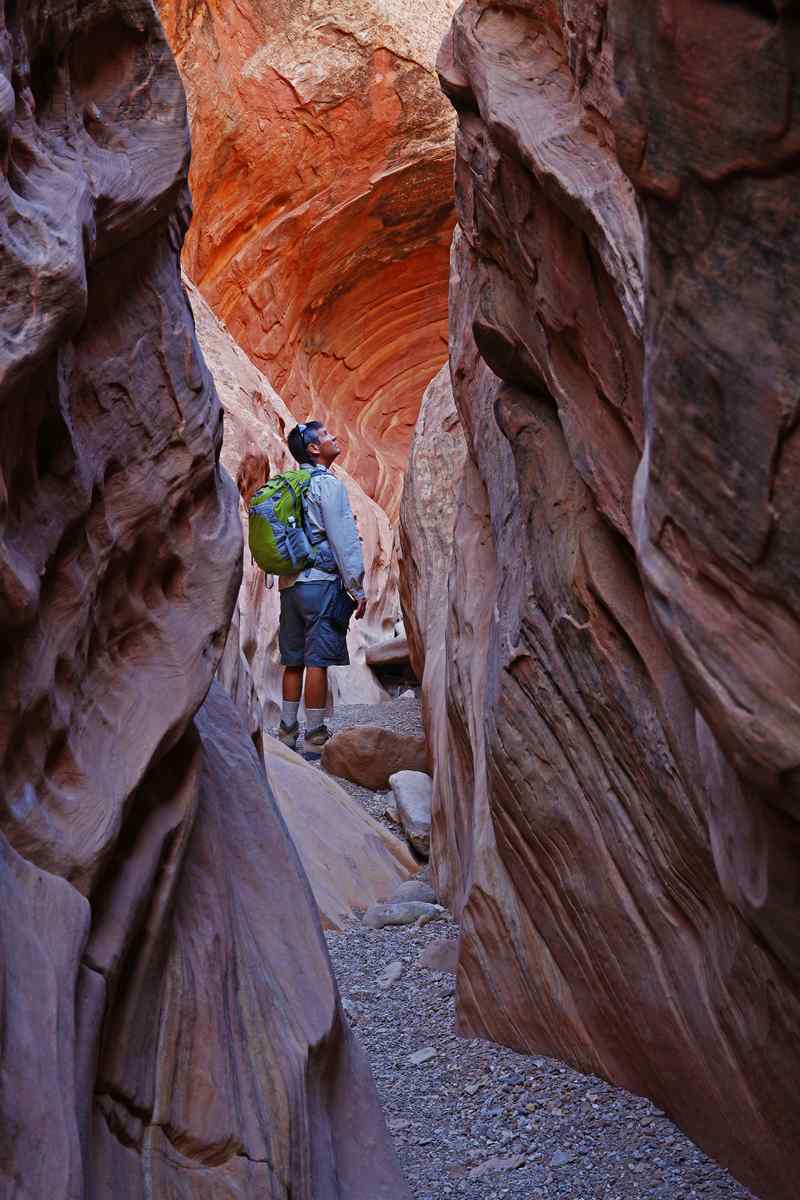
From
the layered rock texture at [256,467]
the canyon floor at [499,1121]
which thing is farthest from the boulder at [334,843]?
the layered rock texture at [256,467]

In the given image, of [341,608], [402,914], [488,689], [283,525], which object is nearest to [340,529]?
[283,525]

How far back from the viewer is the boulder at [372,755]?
770cm

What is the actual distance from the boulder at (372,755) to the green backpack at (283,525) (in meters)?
1.13

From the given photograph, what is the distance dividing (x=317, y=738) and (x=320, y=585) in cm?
120

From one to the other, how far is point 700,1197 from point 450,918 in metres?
2.41

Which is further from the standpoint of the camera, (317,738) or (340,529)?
(317,738)

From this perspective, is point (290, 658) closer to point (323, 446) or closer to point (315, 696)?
point (315, 696)

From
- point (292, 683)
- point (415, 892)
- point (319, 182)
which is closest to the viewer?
point (415, 892)

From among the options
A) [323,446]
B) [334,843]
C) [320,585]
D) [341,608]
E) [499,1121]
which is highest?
[323,446]

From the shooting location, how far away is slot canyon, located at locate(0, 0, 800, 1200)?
1781mm

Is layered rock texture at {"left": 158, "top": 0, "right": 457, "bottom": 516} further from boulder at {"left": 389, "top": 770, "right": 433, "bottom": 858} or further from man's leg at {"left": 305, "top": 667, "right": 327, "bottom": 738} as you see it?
boulder at {"left": 389, "top": 770, "right": 433, "bottom": 858}

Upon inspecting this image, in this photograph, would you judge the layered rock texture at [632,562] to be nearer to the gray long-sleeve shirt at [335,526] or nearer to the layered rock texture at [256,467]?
the gray long-sleeve shirt at [335,526]

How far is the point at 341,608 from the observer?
7.67 meters

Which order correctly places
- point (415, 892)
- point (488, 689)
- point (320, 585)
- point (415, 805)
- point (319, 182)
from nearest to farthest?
point (488, 689)
point (415, 892)
point (415, 805)
point (320, 585)
point (319, 182)
